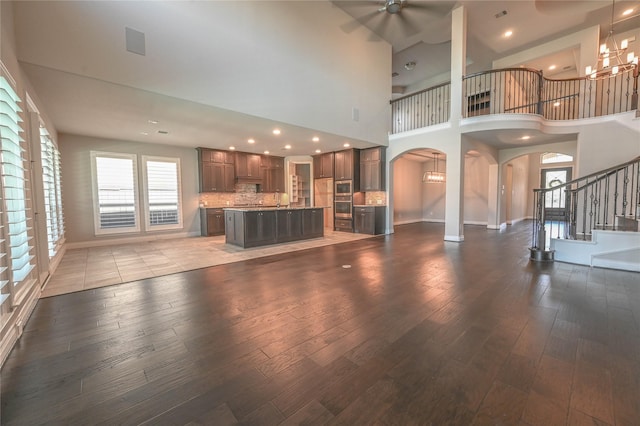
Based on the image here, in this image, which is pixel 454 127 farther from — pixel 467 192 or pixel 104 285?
pixel 104 285

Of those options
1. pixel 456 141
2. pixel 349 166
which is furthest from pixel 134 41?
pixel 456 141

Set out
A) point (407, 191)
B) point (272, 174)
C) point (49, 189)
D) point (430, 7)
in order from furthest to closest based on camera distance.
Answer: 1. point (407, 191)
2. point (272, 174)
3. point (430, 7)
4. point (49, 189)

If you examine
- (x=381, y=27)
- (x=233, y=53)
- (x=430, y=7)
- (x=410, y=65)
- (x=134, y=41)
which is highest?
(x=410, y=65)

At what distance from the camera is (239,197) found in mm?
9094

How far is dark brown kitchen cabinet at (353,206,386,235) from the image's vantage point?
8.10 meters

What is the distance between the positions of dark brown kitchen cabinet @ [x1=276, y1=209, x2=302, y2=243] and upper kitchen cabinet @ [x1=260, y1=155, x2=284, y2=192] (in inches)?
121

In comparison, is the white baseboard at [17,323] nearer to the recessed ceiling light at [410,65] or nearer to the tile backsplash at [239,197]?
the tile backsplash at [239,197]

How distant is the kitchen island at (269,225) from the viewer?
6.00 m

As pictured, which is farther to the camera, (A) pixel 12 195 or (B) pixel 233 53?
(B) pixel 233 53

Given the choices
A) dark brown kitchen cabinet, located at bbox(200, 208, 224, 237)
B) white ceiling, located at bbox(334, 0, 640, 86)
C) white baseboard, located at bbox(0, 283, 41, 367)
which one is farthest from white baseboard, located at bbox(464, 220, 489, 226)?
white baseboard, located at bbox(0, 283, 41, 367)

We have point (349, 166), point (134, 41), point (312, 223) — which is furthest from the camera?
point (349, 166)

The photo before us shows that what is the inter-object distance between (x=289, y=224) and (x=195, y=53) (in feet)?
13.3

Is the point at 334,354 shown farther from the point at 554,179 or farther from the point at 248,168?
the point at 554,179

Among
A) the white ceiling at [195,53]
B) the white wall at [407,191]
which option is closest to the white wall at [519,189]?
the white wall at [407,191]
